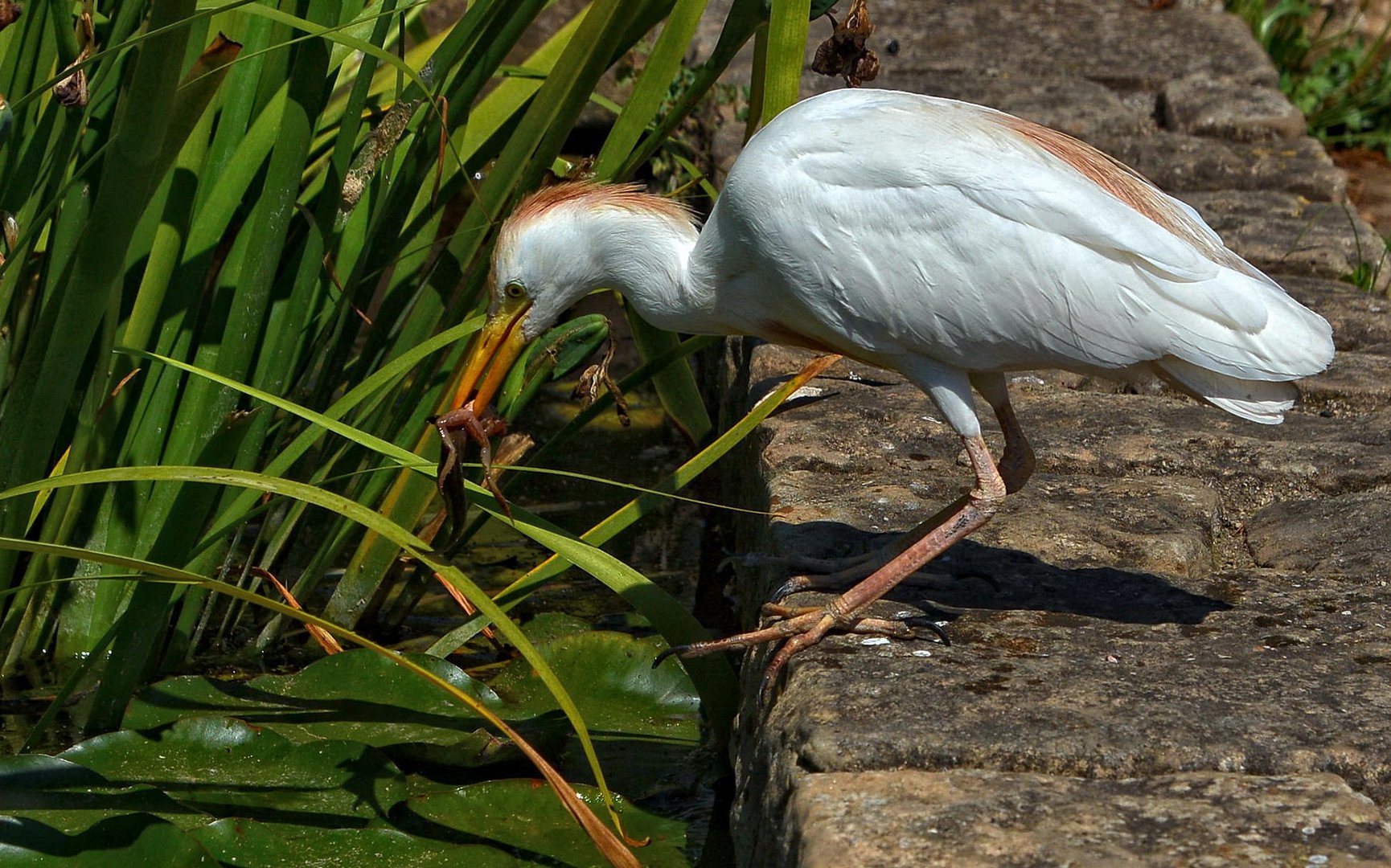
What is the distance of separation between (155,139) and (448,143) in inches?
26.3

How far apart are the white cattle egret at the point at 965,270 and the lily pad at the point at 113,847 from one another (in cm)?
85

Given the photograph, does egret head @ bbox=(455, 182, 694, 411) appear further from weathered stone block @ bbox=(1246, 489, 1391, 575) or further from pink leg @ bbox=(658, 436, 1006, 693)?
weathered stone block @ bbox=(1246, 489, 1391, 575)

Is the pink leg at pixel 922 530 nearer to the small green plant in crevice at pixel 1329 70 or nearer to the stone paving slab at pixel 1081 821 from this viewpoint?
the stone paving slab at pixel 1081 821

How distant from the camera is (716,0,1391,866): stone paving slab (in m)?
1.74

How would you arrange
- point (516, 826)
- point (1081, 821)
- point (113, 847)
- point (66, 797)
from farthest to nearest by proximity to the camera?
point (516, 826) < point (66, 797) < point (113, 847) < point (1081, 821)

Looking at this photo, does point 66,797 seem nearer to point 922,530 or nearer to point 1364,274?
point 922,530

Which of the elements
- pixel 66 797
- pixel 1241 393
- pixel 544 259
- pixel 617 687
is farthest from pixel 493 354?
pixel 1241 393

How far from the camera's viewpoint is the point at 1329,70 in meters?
6.80

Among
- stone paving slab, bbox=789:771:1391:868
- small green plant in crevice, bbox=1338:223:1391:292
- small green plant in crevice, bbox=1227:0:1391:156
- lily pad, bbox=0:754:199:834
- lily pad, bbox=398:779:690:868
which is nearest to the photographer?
stone paving slab, bbox=789:771:1391:868

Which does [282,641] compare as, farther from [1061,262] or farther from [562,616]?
[1061,262]

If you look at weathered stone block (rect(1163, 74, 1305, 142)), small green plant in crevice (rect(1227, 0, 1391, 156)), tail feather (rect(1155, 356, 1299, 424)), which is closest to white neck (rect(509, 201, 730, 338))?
tail feather (rect(1155, 356, 1299, 424))

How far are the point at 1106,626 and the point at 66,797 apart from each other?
1.63 m

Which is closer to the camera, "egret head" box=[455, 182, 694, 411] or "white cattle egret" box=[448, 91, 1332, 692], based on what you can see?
"white cattle egret" box=[448, 91, 1332, 692]

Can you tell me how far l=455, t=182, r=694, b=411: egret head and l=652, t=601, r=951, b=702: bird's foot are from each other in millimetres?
643
